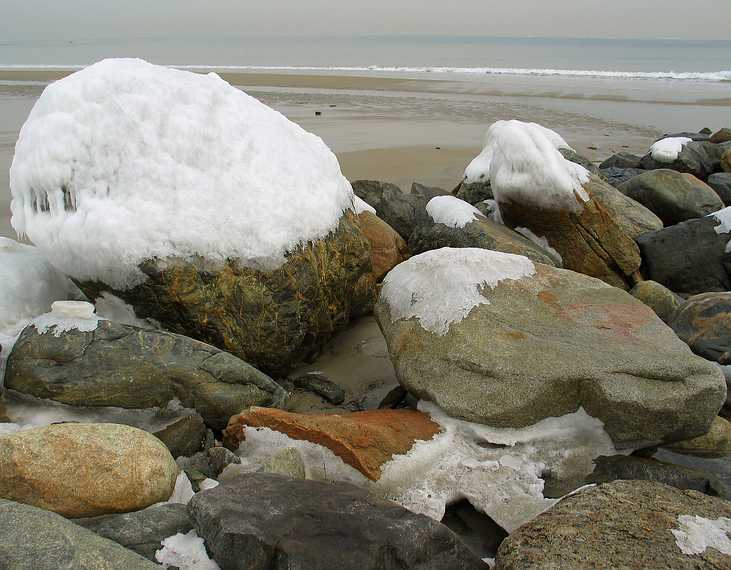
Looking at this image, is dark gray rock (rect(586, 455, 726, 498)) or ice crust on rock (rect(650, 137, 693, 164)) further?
ice crust on rock (rect(650, 137, 693, 164))

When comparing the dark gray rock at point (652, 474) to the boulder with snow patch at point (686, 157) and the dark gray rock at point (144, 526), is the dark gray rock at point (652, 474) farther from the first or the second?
the boulder with snow patch at point (686, 157)

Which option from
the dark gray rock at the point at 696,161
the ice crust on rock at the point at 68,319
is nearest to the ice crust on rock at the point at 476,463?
the ice crust on rock at the point at 68,319

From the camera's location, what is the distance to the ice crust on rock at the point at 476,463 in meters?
2.69

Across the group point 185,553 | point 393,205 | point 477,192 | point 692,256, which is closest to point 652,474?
point 185,553

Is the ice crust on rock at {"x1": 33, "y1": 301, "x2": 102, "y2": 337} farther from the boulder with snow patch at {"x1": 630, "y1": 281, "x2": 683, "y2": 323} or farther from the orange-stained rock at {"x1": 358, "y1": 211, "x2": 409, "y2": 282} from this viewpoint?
the boulder with snow patch at {"x1": 630, "y1": 281, "x2": 683, "y2": 323}

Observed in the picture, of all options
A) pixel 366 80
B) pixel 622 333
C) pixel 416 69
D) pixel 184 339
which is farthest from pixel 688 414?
pixel 416 69

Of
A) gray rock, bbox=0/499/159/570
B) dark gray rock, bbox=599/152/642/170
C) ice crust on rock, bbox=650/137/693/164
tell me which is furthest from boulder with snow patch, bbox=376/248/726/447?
dark gray rock, bbox=599/152/642/170

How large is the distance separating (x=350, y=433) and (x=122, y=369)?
1.11m

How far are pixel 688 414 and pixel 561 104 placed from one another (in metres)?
17.6

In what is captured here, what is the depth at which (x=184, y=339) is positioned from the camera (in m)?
3.17

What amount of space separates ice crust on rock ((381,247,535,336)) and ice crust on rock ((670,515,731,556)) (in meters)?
1.40

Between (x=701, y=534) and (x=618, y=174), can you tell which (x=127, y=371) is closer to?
(x=701, y=534)

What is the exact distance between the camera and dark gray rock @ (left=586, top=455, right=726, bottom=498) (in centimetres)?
291

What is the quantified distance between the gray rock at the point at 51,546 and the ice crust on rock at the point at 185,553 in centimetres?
16
